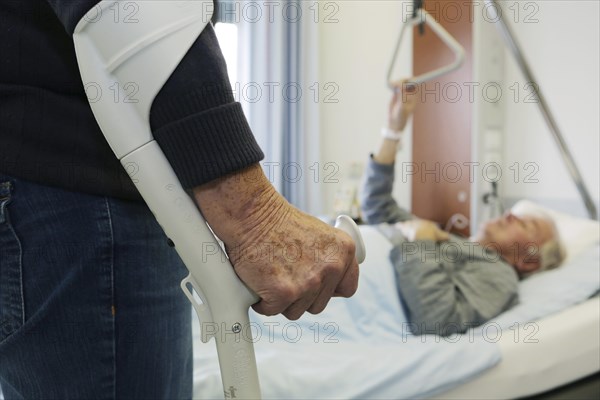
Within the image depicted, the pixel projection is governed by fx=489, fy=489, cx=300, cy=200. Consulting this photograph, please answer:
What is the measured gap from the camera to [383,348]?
3.58 feet

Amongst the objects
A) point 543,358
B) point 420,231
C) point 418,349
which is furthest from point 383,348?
point 420,231

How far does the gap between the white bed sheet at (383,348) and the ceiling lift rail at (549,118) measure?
0.71 feet

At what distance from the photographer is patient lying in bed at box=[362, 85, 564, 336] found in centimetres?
124

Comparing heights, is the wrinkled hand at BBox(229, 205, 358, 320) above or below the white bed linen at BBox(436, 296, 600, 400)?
above

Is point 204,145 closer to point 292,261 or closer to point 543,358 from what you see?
point 292,261

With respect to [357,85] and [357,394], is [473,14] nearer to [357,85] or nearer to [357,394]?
[357,85]

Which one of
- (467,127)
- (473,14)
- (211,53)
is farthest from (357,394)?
(473,14)

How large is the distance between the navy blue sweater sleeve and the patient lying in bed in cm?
95

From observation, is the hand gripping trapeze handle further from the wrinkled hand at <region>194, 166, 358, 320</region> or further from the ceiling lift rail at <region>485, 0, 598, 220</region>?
the ceiling lift rail at <region>485, 0, 598, 220</region>

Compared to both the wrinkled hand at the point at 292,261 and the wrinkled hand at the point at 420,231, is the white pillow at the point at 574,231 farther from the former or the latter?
the wrinkled hand at the point at 292,261

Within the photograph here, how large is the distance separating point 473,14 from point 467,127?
493mm

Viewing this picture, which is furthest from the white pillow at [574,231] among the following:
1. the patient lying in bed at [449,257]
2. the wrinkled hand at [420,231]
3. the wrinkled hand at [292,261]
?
the wrinkled hand at [292,261]

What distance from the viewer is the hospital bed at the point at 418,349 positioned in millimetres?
972

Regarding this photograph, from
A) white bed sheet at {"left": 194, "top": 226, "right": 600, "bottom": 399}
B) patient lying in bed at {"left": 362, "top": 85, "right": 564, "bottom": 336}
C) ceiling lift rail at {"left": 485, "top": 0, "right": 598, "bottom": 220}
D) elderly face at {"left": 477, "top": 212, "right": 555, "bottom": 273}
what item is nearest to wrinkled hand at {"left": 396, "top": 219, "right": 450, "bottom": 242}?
patient lying in bed at {"left": 362, "top": 85, "right": 564, "bottom": 336}
